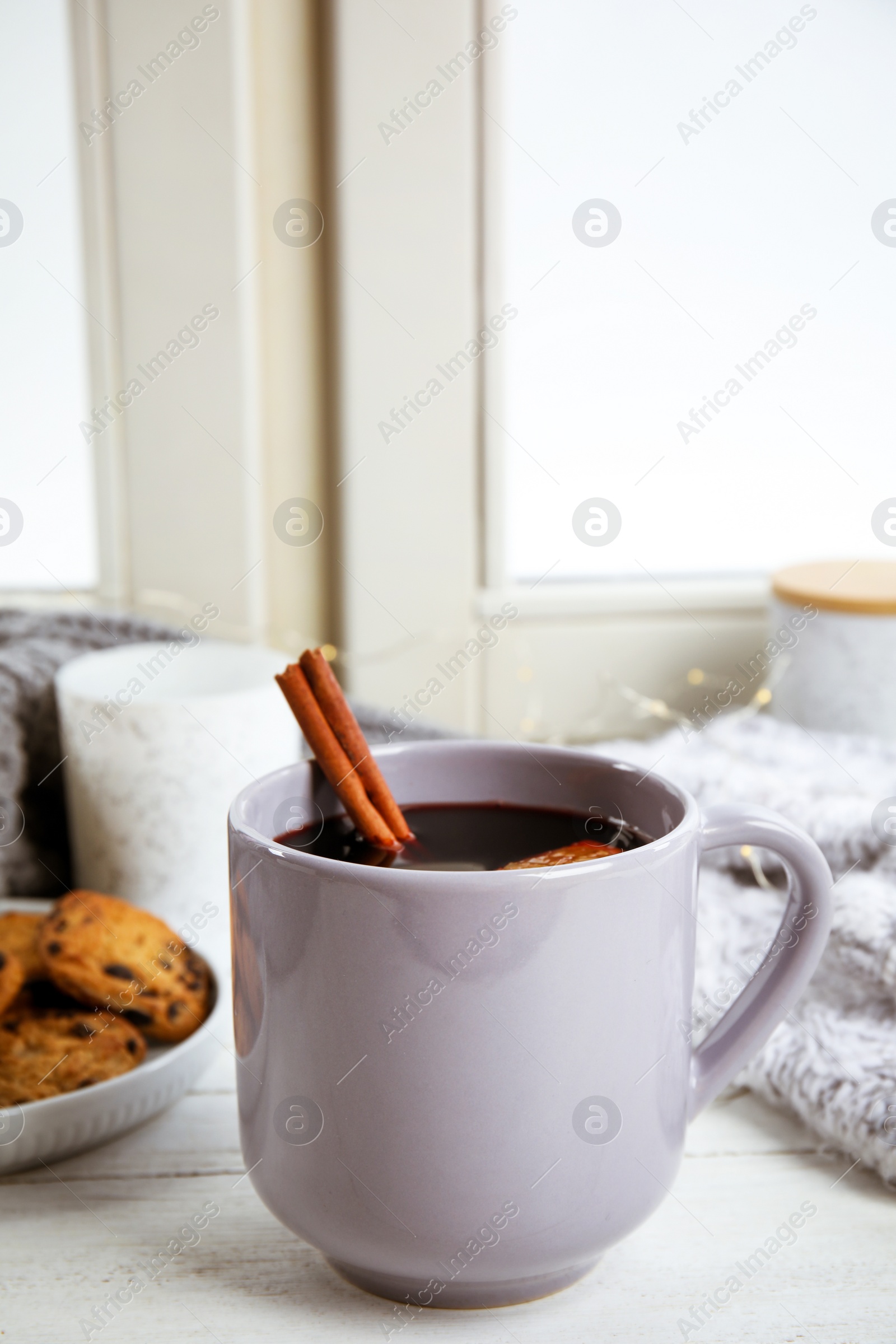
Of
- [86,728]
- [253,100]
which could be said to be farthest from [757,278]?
[86,728]

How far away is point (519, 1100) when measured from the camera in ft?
1.12

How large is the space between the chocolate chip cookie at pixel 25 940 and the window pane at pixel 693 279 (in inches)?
18.5

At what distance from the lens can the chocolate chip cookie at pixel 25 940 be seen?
0.53 metres

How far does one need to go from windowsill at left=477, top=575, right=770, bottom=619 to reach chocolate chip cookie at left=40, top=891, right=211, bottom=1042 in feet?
1.37

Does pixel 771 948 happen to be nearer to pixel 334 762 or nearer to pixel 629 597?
pixel 334 762

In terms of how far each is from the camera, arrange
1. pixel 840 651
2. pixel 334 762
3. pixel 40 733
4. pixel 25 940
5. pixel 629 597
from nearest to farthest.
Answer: pixel 334 762 < pixel 25 940 < pixel 40 733 < pixel 840 651 < pixel 629 597

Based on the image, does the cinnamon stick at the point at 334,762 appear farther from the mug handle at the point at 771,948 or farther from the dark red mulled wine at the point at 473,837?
the mug handle at the point at 771,948

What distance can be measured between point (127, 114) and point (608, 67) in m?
0.35

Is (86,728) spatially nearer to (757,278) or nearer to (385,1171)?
(385,1171)

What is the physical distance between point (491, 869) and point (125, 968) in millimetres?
201

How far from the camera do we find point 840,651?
0.78 meters

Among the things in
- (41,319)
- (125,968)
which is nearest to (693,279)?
(41,319)

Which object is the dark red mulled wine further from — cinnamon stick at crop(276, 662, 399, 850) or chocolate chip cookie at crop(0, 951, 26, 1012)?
chocolate chip cookie at crop(0, 951, 26, 1012)

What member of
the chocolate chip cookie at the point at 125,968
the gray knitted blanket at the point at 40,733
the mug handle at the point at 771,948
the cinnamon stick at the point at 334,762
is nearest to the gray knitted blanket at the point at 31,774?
the gray knitted blanket at the point at 40,733
